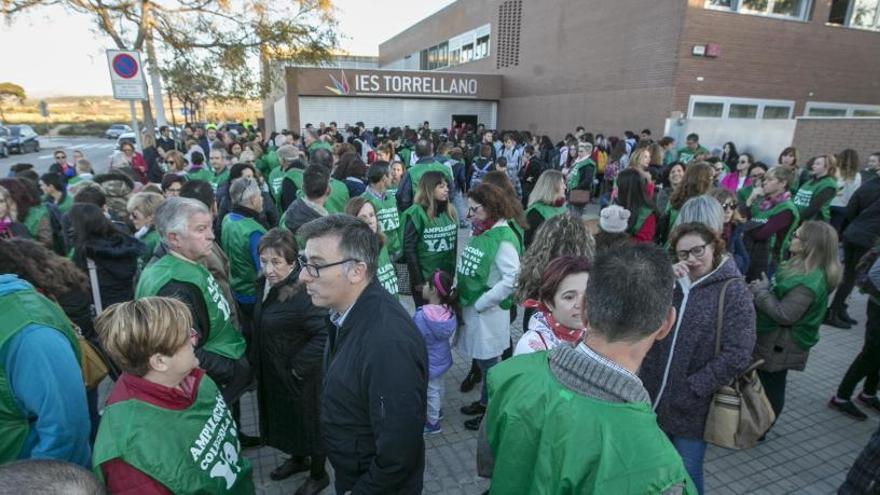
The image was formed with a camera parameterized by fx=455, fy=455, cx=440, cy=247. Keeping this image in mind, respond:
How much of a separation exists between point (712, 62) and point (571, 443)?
16.9 m

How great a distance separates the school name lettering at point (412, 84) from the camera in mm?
22078

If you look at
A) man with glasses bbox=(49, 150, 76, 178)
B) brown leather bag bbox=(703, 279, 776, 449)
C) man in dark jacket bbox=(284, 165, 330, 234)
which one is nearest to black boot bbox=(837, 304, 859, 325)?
brown leather bag bbox=(703, 279, 776, 449)

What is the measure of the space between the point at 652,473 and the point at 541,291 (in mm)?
1279

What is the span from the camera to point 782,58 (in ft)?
50.6

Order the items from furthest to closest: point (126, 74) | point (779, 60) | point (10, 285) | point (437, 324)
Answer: point (779, 60) → point (126, 74) → point (437, 324) → point (10, 285)

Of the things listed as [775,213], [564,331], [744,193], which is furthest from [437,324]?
[744,193]

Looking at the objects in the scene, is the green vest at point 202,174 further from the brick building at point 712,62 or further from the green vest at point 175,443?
the brick building at point 712,62

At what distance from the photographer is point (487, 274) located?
3.79 m

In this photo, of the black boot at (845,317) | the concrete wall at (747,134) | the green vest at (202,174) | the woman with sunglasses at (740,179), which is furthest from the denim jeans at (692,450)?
the concrete wall at (747,134)

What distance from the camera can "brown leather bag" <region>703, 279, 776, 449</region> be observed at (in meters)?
2.64

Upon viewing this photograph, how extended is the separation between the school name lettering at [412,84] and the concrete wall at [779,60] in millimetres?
11783

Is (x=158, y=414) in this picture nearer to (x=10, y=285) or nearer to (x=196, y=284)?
(x=10, y=285)

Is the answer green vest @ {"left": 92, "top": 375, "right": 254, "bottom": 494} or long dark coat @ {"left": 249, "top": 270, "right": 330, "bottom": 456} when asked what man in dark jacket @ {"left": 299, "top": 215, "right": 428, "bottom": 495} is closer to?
green vest @ {"left": 92, "top": 375, "right": 254, "bottom": 494}

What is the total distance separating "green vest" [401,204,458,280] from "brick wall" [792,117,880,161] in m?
11.9
